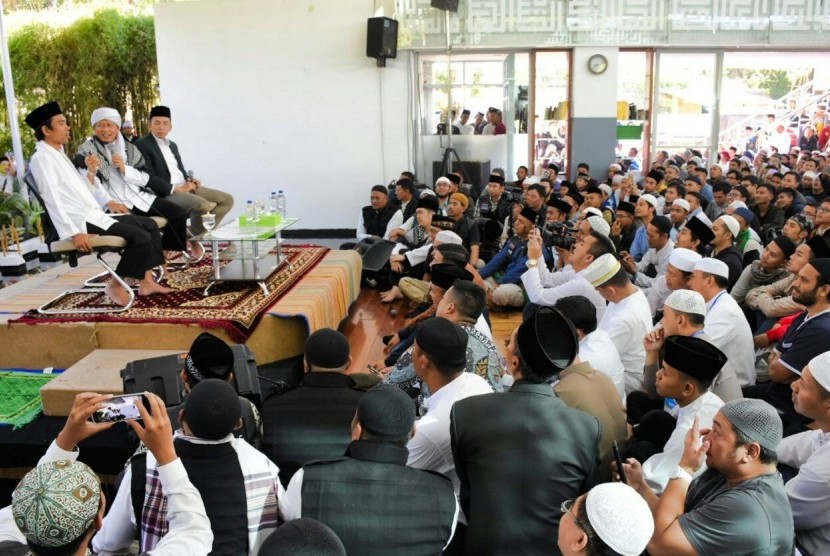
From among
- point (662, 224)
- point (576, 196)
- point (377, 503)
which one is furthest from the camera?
point (576, 196)

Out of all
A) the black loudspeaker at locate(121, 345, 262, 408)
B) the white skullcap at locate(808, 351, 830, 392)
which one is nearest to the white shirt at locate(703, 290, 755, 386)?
the white skullcap at locate(808, 351, 830, 392)

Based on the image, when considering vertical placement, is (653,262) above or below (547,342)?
below

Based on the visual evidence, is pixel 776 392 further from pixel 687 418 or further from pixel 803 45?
pixel 803 45

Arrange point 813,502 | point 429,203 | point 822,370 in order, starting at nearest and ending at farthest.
Answer: point 813,502 → point 822,370 → point 429,203

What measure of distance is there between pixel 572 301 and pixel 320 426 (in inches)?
50.4

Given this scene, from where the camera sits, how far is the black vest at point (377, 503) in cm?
188

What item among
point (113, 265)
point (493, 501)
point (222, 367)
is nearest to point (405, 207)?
point (113, 265)

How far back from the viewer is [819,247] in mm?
4160

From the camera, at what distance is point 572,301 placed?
3268 mm

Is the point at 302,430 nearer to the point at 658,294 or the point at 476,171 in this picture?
the point at 658,294

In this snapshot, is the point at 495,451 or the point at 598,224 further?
the point at 598,224

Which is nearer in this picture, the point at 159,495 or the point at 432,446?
the point at 159,495

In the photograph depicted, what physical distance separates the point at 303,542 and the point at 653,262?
15.4 ft

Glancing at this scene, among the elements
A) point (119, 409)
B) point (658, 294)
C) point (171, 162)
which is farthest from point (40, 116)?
point (658, 294)
